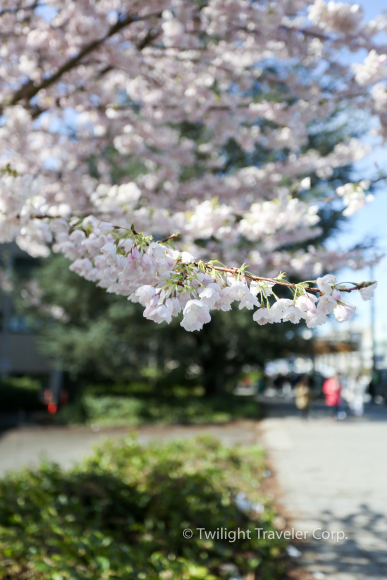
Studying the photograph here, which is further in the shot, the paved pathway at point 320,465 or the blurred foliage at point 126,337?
the blurred foliage at point 126,337

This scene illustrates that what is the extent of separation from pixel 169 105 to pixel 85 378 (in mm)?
15083

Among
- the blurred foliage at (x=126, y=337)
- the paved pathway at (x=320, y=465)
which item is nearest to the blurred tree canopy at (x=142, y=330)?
the blurred foliage at (x=126, y=337)

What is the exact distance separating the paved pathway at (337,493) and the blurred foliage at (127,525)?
0.47 metres

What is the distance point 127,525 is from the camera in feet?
14.2

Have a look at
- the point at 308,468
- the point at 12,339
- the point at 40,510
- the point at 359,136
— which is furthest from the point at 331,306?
the point at 12,339

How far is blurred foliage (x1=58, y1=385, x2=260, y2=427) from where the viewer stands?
50.2 ft

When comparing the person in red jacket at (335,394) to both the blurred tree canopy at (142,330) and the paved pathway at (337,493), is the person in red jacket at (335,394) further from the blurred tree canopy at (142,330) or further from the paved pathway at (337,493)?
the paved pathway at (337,493)

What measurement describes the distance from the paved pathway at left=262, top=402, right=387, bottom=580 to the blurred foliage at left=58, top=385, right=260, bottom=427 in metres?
3.87

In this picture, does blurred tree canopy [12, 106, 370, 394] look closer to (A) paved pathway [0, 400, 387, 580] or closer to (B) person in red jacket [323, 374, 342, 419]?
(B) person in red jacket [323, 374, 342, 419]

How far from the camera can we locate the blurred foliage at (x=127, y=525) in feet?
10.7

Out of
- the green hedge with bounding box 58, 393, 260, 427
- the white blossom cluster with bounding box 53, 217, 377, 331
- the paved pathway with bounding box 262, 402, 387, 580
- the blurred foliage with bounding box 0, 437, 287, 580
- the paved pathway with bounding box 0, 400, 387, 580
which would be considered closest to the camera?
the white blossom cluster with bounding box 53, 217, 377, 331

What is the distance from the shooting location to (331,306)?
189cm

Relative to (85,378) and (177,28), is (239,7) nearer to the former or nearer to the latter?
(177,28)

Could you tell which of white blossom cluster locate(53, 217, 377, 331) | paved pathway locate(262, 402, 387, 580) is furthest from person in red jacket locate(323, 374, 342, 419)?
white blossom cluster locate(53, 217, 377, 331)
